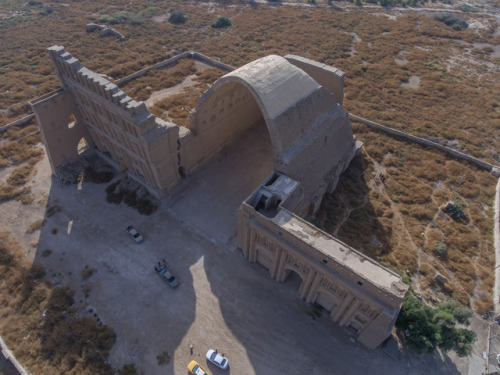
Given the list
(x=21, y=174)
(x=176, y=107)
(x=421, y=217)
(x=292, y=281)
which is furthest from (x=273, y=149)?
(x=21, y=174)

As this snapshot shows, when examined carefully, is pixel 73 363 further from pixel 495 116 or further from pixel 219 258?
pixel 495 116

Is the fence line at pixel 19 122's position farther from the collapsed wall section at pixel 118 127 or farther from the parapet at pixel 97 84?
the parapet at pixel 97 84

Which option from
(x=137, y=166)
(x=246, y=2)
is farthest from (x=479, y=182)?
(x=246, y=2)

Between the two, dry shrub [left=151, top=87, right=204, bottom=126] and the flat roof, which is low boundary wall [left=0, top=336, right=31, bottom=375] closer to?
the flat roof

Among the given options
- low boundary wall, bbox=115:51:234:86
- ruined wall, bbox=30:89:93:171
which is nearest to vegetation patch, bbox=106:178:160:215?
ruined wall, bbox=30:89:93:171

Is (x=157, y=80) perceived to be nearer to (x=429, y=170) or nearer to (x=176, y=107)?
(x=176, y=107)
